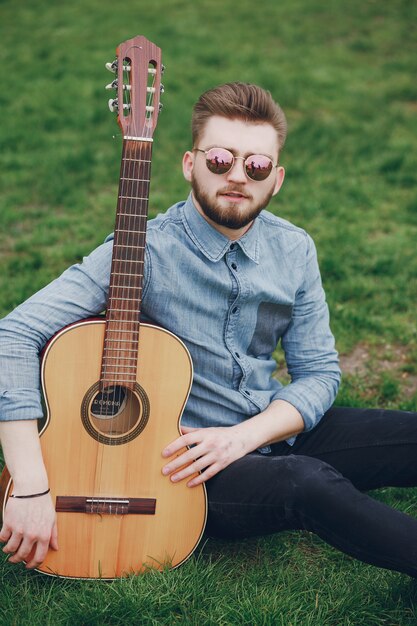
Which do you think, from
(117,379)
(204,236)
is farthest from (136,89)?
(117,379)

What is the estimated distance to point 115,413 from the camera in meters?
3.05

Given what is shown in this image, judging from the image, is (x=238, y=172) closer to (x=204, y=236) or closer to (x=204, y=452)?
(x=204, y=236)

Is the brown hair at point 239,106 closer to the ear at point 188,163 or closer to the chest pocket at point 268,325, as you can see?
the ear at point 188,163

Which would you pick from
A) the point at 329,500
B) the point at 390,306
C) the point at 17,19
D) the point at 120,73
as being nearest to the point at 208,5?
the point at 17,19

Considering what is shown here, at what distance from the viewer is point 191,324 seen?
3283mm

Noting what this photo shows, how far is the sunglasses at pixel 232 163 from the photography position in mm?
3148

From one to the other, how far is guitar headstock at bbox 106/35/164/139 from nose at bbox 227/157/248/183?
14.2 inches

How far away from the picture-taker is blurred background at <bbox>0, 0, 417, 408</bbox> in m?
5.68

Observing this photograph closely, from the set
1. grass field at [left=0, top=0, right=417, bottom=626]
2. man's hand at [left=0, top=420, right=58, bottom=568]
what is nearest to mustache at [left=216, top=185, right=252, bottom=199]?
grass field at [left=0, top=0, right=417, bottom=626]

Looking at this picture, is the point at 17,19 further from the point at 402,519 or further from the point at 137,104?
the point at 402,519

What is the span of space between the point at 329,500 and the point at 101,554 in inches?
35.0

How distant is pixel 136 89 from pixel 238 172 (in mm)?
523

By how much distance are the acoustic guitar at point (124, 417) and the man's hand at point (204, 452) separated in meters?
0.04

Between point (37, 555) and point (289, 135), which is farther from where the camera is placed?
point (289, 135)
